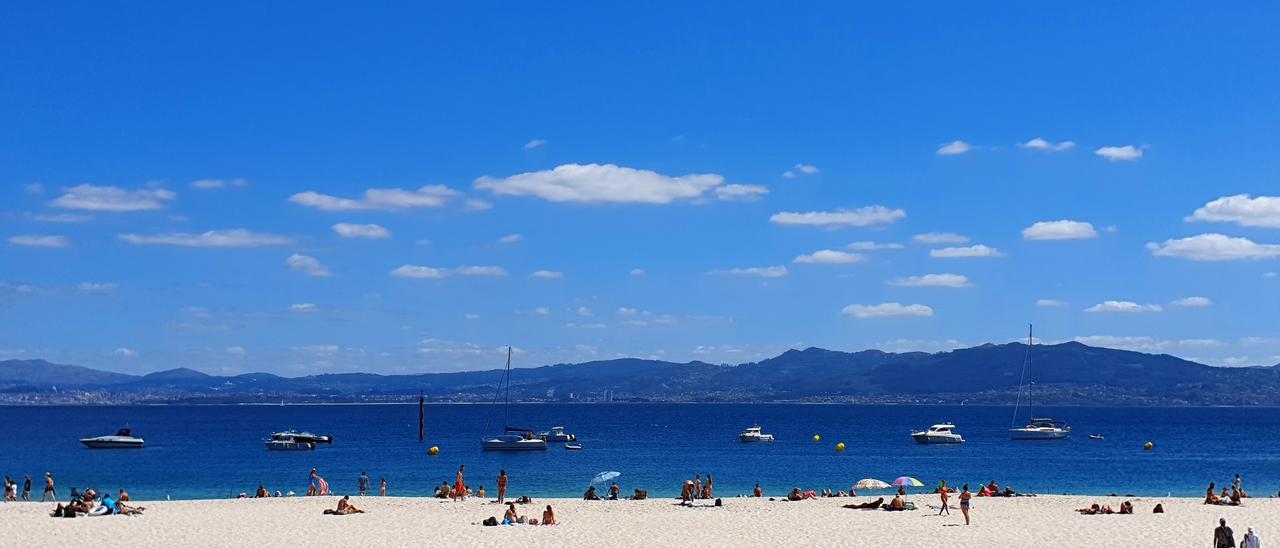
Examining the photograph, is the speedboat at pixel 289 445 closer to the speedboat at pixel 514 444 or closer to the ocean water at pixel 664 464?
the ocean water at pixel 664 464

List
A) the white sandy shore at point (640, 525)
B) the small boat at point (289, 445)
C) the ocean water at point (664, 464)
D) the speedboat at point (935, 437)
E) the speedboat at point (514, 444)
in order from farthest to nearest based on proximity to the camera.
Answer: the speedboat at point (935, 437)
the small boat at point (289, 445)
the speedboat at point (514, 444)
the ocean water at point (664, 464)
the white sandy shore at point (640, 525)

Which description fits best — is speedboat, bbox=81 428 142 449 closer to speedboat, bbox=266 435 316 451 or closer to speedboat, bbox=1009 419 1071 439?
speedboat, bbox=266 435 316 451

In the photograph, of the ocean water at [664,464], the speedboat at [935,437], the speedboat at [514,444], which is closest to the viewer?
the ocean water at [664,464]

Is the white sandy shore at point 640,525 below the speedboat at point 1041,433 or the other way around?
below

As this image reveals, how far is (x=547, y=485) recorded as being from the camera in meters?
68.4

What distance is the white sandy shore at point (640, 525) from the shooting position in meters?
35.9

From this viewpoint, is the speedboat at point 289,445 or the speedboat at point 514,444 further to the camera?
the speedboat at point 289,445

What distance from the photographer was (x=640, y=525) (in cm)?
4056

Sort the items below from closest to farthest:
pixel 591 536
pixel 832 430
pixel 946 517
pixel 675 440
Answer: pixel 591 536 < pixel 946 517 < pixel 675 440 < pixel 832 430

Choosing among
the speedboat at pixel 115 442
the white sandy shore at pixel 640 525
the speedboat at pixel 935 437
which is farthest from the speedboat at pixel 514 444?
the white sandy shore at pixel 640 525

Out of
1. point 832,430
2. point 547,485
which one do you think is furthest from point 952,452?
point 832,430

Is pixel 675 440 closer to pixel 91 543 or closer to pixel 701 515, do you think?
pixel 701 515

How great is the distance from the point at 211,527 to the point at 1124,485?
174ft

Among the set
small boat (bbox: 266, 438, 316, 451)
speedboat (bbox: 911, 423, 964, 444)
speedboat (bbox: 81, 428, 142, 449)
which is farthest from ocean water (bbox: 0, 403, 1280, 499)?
speedboat (bbox: 911, 423, 964, 444)
